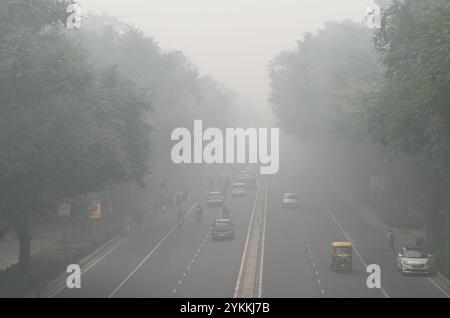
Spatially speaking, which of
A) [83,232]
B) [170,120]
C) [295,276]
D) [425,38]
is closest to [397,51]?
[425,38]

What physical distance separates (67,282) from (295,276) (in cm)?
1195

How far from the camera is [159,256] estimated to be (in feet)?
165

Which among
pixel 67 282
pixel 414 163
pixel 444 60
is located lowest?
pixel 67 282

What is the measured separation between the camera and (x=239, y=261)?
47.2 metres

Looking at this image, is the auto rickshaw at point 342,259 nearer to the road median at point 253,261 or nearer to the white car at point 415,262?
the white car at point 415,262

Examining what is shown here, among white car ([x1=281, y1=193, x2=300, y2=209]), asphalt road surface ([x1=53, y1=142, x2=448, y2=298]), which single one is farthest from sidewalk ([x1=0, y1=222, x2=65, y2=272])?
white car ([x1=281, y1=193, x2=300, y2=209])

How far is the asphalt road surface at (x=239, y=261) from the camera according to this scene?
37994mm

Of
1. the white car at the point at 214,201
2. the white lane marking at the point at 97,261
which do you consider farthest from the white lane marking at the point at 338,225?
the white lane marking at the point at 97,261

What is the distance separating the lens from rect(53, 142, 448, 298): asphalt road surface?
3799cm

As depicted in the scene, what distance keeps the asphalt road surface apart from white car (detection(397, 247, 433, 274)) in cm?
47

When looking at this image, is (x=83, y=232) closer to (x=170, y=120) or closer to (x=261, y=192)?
(x=170, y=120)

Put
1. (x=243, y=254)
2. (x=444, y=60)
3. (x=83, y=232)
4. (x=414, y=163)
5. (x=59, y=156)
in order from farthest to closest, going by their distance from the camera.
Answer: (x=83, y=232), (x=414, y=163), (x=243, y=254), (x=59, y=156), (x=444, y=60)

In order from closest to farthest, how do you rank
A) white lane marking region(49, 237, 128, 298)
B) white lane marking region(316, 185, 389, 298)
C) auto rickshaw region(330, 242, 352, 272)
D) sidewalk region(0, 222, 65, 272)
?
white lane marking region(316, 185, 389, 298) < white lane marking region(49, 237, 128, 298) < auto rickshaw region(330, 242, 352, 272) < sidewalk region(0, 222, 65, 272)

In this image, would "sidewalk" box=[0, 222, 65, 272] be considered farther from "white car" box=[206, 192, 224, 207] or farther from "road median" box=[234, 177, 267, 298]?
"white car" box=[206, 192, 224, 207]
